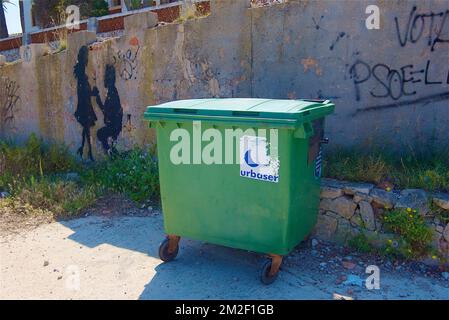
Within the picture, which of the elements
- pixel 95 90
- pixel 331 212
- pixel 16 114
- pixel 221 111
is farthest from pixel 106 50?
pixel 331 212

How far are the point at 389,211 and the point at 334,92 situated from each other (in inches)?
58.1

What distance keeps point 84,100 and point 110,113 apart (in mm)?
650

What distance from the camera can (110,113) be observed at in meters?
6.48

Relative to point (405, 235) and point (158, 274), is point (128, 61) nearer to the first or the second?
point (158, 274)

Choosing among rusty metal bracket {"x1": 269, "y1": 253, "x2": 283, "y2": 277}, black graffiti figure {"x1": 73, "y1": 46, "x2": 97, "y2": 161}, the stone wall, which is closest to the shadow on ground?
rusty metal bracket {"x1": 269, "y1": 253, "x2": 283, "y2": 277}

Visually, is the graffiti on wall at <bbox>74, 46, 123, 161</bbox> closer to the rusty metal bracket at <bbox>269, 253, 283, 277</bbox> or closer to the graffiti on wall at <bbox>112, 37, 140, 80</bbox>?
the graffiti on wall at <bbox>112, 37, 140, 80</bbox>

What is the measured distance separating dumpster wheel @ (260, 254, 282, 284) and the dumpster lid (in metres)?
1.06

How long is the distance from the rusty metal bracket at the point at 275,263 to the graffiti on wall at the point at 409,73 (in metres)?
1.96

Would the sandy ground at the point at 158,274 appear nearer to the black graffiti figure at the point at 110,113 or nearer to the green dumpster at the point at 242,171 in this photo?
the green dumpster at the point at 242,171

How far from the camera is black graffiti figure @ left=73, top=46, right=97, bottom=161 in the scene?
670 centimetres

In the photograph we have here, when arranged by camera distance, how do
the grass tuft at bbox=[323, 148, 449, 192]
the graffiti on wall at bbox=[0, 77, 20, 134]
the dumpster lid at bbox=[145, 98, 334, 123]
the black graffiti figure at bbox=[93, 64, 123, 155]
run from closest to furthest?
the dumpster lid at bbox=[145, 98, 334, 123], the grass tuft at bbox=[323, 148, 449, 192], the black graffiti figure at bbox=[93, 64, 123, 155], the graffiti on wall at bbox=[0, 77, 20, 134]

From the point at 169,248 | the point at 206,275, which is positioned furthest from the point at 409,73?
the point at 169,248
